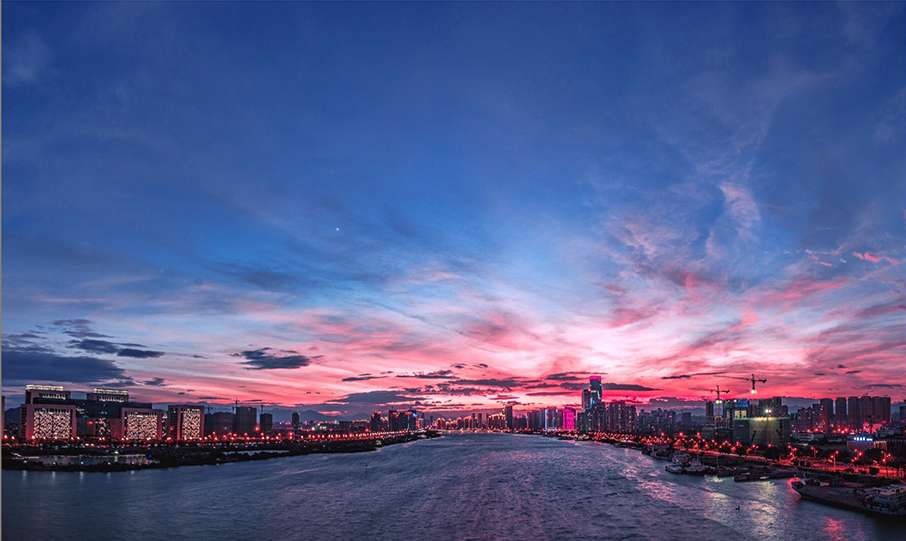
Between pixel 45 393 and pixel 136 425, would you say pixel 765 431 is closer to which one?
pixel 136 425

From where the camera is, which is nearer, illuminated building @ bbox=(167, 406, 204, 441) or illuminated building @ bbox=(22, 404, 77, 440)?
illuminated building @ bbox=(22, 404, 77, 440)

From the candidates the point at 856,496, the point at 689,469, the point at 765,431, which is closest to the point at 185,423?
the point at 765,431

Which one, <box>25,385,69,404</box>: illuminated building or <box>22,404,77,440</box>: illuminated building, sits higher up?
<box>25,385,69,404</box>: illuminated building

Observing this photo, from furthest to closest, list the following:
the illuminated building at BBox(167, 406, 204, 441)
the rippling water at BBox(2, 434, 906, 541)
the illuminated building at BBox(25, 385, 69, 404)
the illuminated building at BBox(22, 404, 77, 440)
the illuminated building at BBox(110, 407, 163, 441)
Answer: the illuminated building at BBox(167, 406, 204, 441) → the illuminated building at BBox(110, 407, 163, 441) → the illuminated building at BBox(25, 385, 69, 404) → the illuminated building at BBox(22, 404, 77, 440) → the rippling water at BBox(2, 434, 906, 541)

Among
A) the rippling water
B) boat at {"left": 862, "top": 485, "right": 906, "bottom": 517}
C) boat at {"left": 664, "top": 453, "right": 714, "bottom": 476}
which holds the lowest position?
boat at {"left": 664, "top": 453, "right": 714, "bottom": 476}

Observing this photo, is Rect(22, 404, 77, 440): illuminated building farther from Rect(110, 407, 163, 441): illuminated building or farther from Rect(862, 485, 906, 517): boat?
Rect(862, 485, 906, 517): boat

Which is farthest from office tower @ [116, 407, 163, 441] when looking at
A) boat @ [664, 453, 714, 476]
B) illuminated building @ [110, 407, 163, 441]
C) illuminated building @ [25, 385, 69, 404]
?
boat @ [664, 453, 714, 476]
